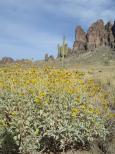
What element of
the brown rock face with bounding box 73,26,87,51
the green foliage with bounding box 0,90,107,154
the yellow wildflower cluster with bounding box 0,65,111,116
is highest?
the brown rock face with bounding box 73,26,87,51

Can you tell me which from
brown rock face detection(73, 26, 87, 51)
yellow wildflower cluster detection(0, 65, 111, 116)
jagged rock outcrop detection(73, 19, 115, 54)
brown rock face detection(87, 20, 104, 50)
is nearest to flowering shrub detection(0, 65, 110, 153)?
yellow wildflower cluster detection(0, 65, 111, 116)

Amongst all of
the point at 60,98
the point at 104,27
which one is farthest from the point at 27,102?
the point at 104,27

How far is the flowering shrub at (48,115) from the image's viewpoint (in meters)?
5.99

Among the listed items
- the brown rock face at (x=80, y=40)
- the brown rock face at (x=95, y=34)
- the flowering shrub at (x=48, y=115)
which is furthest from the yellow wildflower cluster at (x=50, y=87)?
the brown rock face at (x=80, y=40)

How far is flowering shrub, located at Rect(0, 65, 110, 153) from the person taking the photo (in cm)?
599

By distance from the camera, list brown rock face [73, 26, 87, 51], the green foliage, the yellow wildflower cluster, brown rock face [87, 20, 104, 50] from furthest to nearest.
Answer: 1. brown rock face [73, 26, 87, 51]
2. brown rock face [87, 20, 104, 50]
3. the yellow wildflower cluster
4. the green foliage

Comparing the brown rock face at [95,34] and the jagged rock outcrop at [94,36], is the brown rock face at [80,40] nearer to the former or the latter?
the jagged rock outcrop at [94,36]

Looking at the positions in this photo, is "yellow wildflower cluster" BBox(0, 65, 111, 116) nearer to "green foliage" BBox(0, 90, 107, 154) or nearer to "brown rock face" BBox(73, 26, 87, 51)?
"green foliage" BBox(0, 90, 107, 154)

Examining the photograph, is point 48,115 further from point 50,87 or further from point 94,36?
point 94,36

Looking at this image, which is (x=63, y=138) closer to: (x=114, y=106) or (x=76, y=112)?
(x=76, y=112)

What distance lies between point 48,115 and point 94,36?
126279 millimetres

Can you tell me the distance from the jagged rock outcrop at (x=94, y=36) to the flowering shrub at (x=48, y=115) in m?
114

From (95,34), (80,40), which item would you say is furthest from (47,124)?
(80,40)

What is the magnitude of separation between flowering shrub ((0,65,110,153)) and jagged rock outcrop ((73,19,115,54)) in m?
114
